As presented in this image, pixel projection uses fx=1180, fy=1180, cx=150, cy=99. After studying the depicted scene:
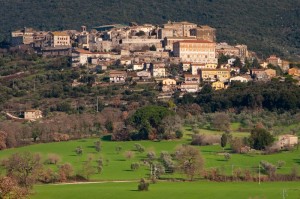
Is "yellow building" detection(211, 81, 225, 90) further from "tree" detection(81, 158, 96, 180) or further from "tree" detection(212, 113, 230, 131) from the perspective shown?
"tree" detection(81, 158, 96, 180)

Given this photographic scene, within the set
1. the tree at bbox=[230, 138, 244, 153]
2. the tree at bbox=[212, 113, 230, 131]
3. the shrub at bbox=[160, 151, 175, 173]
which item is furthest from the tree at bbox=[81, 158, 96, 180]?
the tree at bbox=[212, 113, 230, 131]

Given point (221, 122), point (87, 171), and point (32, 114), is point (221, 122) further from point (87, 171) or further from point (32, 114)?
point (87, 171)

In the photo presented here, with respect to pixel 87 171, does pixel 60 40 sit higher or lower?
higher

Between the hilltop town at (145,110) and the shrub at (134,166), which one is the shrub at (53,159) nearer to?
the hilltop town at (145,110)

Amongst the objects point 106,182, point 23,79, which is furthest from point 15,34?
point 106,182

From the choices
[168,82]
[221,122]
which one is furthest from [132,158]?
[168,82]
